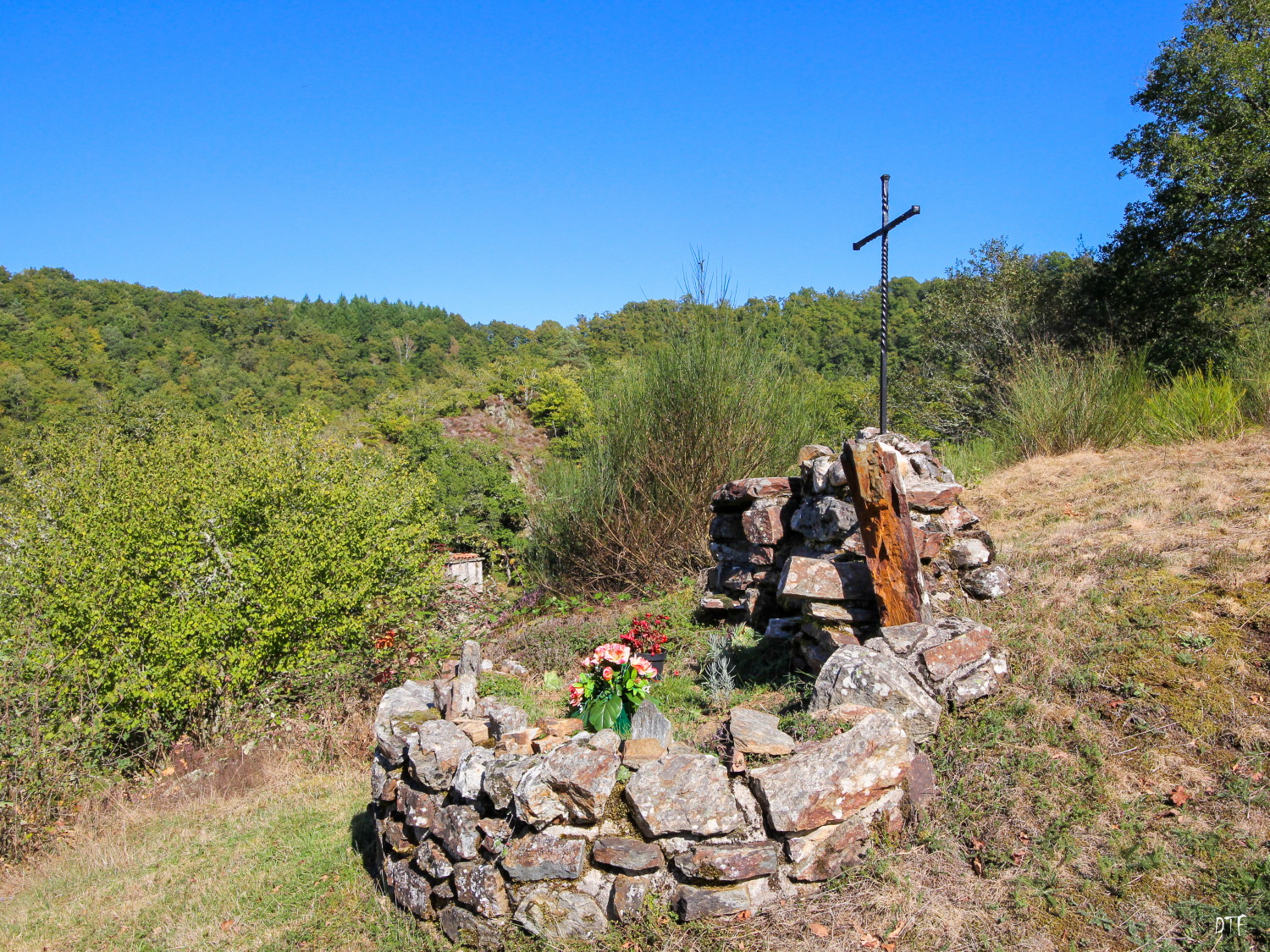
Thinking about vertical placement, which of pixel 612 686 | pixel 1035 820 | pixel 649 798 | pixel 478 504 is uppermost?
pixel 478 504

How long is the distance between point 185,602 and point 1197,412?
10.3m

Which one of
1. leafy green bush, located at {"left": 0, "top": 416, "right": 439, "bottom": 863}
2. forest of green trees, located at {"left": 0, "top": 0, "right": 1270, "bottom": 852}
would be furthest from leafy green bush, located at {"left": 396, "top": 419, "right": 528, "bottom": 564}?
leafy green bush, located at {"left": 0, "top": 416, "right": 439, "bottom": 863}

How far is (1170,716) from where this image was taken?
350 centimetres

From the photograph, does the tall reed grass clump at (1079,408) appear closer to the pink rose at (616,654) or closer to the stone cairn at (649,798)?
the stone cairn at (649,798)

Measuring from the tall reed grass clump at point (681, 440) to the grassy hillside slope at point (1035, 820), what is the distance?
403 centimetres

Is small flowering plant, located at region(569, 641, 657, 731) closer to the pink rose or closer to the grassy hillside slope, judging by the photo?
the pink rose

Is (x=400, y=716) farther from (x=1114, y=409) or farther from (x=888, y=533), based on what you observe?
(x=1114, y=409)

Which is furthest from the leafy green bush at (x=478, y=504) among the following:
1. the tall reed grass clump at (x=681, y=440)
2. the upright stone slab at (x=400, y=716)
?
the upright stone slab at (x=400, y=716)

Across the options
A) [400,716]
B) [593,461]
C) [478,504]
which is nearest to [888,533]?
[400,716]

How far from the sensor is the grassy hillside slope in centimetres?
279

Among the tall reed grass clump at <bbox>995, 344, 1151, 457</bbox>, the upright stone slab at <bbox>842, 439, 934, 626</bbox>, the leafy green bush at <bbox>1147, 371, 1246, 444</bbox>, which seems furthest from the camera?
the tall reed grass clump at <bbox>995, 344, 1151, 457</bbox>

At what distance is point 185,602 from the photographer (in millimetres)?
6891

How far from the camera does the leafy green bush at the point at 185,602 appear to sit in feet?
19.8

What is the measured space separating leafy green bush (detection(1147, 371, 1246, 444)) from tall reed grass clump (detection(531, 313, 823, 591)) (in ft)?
12.8
